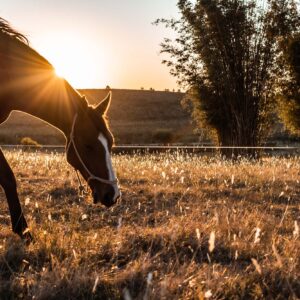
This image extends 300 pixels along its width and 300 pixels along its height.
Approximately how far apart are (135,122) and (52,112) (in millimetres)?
74982

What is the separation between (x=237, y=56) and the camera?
28.9 m

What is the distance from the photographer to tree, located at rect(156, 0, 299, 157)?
27.8 meters

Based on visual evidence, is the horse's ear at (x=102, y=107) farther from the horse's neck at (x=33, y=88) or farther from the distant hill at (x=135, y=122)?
the distant hill at (x=135, y=122)

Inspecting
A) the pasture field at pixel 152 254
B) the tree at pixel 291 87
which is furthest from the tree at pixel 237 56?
the pasture field at pixel 152 254


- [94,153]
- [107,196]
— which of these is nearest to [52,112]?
[94,153]

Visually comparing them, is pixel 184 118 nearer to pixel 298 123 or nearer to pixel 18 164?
pixel 298 123

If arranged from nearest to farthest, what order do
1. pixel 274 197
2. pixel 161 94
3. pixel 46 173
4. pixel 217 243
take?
pixel 217 243 → pixel 274 197 → pixel 46 173 → pixel 161 94

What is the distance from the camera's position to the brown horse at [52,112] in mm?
4547

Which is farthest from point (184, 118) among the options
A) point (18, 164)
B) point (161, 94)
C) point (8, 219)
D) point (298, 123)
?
point (8, 219)

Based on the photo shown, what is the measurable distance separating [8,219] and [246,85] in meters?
24.9

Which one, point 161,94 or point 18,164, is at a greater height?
point 161,94

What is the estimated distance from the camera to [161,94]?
10644 cm

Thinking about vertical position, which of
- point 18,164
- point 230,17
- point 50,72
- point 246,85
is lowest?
point 18,164

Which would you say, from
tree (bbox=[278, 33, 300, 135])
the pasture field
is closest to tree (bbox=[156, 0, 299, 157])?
tree (bbox=[278, 33, 300, 135])
